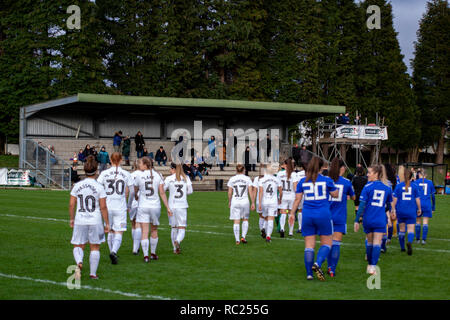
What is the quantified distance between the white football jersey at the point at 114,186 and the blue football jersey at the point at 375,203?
4.28m

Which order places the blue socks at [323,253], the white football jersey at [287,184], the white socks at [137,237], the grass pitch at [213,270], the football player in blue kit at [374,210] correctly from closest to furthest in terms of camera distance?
the grass pitch at [213,270]
the blue socks at [323,253]
the football player in blue kit at [374,210]
the white socks at [137,237]
the white football jersey at [287,184]

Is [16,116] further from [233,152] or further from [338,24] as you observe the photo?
[338,24]

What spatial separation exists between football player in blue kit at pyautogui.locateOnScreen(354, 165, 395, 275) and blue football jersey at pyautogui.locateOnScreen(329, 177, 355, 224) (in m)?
0.26

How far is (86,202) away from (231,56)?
44.8m

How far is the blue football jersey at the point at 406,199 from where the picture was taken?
13109 mm

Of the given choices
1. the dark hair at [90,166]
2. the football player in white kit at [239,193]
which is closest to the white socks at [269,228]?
the football player in white kit at [239,193]

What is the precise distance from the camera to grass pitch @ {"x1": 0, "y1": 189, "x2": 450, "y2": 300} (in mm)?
8648

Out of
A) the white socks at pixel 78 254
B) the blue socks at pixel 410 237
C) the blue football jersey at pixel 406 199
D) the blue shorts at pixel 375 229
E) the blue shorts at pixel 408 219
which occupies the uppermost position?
the blue football jersey at pixel 406 199

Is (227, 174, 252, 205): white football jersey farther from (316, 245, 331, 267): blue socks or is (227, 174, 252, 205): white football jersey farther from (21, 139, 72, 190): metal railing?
(21, 139, 72, 190): metal railing

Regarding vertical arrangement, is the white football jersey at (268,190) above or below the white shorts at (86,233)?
above

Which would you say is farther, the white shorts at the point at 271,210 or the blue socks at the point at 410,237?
the white shorts at the point at 271,210

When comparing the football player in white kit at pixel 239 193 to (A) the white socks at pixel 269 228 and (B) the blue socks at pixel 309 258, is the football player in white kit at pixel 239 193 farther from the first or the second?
(B) the blue socks at pixel 309 258

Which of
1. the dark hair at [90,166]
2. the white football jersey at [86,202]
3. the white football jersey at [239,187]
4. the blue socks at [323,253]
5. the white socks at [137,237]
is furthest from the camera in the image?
the white football jersey at [239,187]
